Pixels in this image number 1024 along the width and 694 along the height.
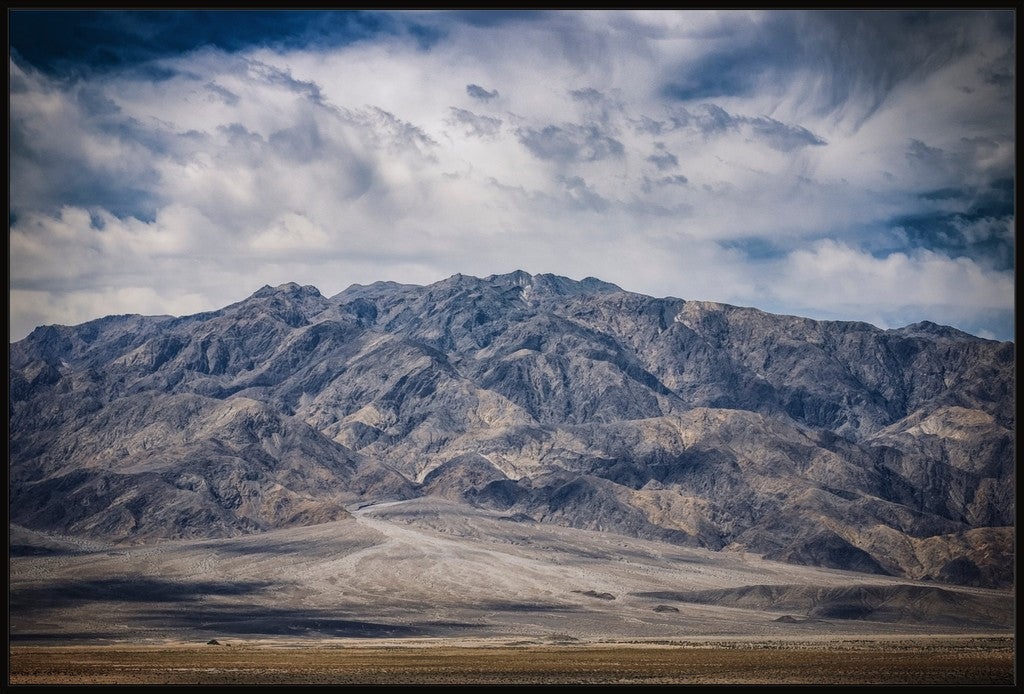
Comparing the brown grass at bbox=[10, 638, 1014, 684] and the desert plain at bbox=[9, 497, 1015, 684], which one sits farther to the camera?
the desert plain at bbox=[9, 497, 1015, 684]

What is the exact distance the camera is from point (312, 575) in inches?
7436

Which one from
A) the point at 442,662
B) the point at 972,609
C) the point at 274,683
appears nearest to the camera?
the point at 274,683

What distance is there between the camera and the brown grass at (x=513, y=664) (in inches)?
2886

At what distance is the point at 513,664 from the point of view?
8694cm

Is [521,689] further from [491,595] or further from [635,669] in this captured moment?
[491,595]

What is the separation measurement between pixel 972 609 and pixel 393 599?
86.0 meters

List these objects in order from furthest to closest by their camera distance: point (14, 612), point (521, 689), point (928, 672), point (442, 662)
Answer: point (14, 612) < point (442, 662) < point (928, 672) < point (521, 689)

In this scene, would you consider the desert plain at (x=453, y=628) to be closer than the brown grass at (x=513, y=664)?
No

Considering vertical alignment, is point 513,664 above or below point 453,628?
above

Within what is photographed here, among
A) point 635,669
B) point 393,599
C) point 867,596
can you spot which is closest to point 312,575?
point 393,599

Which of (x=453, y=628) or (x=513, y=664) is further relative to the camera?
(x=453, y=628)

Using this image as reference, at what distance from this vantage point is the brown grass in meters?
73.3

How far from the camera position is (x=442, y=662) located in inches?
3467

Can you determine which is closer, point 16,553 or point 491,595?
point 491,595
